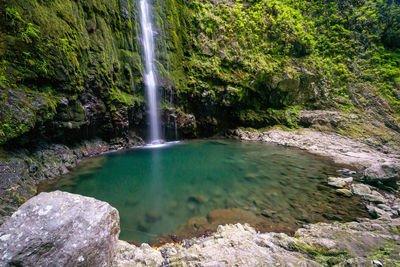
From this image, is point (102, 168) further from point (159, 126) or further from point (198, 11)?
point (198, 11)

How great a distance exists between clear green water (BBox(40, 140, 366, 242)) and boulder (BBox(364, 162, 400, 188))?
1.15 metres

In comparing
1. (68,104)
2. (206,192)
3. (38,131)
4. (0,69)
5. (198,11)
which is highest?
(198,11)

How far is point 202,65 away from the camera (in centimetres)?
1283

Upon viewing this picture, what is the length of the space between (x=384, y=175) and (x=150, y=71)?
1134 cm

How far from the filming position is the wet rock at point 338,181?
5.29m

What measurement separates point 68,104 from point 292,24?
19634mm

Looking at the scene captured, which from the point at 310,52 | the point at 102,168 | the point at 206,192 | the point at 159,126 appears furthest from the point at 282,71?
the point at 102,168

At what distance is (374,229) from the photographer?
2.98 meters

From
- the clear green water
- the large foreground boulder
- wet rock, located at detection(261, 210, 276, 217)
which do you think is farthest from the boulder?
the large foreground boulder

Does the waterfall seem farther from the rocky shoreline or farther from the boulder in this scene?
the boulder

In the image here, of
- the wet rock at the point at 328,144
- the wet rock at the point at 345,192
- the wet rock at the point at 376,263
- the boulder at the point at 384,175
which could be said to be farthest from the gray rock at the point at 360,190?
the wet rock at the point at 376,263

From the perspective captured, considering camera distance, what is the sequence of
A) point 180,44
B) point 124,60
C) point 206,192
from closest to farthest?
point 206,192
point 124,60
point 180,44

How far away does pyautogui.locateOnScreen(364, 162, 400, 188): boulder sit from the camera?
5.03 meters

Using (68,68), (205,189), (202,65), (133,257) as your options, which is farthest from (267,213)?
(202,65)
